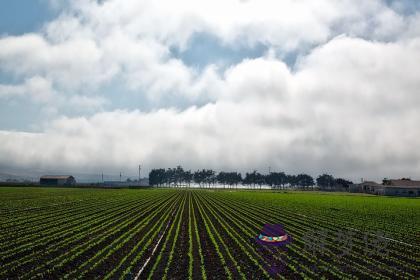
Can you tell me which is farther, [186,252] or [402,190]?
[402,190]

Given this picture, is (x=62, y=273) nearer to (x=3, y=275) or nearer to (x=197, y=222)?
(x=3, y=275)

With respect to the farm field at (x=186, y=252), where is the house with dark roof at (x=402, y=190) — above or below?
below

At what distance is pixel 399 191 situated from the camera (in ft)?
406

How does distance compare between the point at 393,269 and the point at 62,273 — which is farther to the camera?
the point at 393,269

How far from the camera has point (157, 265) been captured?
55.3 ft

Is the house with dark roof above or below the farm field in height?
below

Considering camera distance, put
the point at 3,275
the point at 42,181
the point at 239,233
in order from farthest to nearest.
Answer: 1. the point at 42,181
2. the point at 239,233
3. the point at 3,275

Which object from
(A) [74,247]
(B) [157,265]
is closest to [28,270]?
(A) [74,247]

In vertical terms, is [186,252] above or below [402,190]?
above

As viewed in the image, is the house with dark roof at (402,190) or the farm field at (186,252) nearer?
the farm field at (186,252)

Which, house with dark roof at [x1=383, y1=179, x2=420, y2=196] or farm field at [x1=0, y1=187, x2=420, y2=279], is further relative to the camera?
house with dark roof at [x1=383, y1=179, x2=420, y2=196]

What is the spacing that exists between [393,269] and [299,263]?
15.7ft

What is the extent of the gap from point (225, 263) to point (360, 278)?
21.8 feet

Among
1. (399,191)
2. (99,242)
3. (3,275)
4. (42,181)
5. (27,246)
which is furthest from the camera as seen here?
(42,181)
